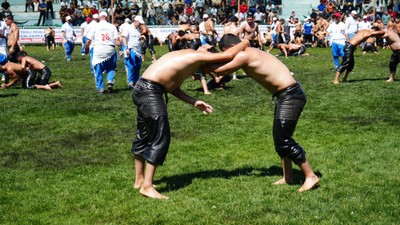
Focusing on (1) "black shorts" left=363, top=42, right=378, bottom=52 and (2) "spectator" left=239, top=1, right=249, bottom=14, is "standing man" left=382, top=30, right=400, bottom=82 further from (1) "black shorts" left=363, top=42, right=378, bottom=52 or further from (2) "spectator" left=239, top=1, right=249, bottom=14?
(2) "spectator" left=239, top=1, right=249, bottom=14

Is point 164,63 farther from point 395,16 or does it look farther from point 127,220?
point 395,16

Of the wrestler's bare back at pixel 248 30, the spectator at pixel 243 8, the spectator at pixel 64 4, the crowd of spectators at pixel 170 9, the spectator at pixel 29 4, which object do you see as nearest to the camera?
the wrestler's bare back at pixel 248 30

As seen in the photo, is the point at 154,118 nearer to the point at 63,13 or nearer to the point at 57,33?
the point at 57,33

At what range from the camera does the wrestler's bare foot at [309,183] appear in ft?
25.3

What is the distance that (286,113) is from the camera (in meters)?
7.73

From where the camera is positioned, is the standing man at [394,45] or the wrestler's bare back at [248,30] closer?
the standing man at [394,45]

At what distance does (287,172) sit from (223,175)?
0.93m

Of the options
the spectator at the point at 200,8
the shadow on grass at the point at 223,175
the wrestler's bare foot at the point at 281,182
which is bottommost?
the spectator at the point at 200,8

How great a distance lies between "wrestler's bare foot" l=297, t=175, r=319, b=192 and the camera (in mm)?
7723

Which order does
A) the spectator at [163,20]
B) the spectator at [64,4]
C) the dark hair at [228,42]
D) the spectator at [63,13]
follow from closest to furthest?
the dark hair at [228,42]
the spectator at [63,13]
the spectator at [163,20]
the spectator at [64,4]

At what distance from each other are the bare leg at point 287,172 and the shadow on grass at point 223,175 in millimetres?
116

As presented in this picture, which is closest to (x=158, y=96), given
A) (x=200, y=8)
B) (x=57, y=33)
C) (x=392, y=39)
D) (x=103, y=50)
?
(x=103, y=50)

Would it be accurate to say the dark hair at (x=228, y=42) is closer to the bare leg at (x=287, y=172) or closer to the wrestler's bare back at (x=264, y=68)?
the wrestler's bare back at (x=264, y=68)

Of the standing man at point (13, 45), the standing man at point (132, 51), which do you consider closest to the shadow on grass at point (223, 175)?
the standing man at point (132, 51)
